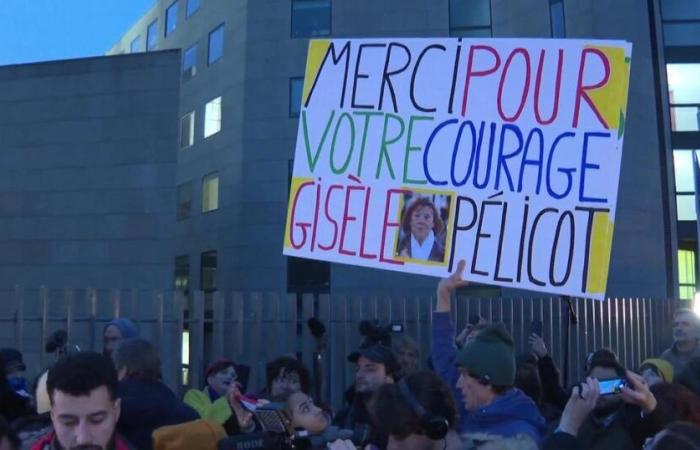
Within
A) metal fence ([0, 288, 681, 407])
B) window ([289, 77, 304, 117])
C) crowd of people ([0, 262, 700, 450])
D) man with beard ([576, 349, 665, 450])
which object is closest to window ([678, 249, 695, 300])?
metal fence ([0, 288, 681, 407])

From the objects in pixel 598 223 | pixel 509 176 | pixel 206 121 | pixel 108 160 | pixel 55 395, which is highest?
pixel 206 121

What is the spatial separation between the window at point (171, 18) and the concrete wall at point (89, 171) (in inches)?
601

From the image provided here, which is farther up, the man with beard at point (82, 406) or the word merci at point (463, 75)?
the word merci at point (463, 75)

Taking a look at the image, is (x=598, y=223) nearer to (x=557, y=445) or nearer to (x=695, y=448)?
(x=557, y=445)

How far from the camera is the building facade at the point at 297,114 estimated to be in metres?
18.6

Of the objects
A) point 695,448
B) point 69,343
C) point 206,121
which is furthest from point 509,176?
Answer: point 206,121

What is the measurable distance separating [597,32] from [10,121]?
12.6 meters

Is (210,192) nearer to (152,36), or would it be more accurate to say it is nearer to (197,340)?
(152,36)

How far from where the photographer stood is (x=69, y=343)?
7.74 metres

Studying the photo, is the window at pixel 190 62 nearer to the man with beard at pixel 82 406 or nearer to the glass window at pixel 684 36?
the glass window at pixel 684 36

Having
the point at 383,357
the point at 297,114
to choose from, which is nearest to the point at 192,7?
the point at 297,114

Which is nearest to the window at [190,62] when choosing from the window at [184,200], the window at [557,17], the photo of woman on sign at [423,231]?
the window at [184,200]

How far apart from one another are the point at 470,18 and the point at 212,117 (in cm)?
785

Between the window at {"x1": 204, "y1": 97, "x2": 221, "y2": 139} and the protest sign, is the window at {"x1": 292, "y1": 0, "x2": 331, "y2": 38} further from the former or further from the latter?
the protest sign
